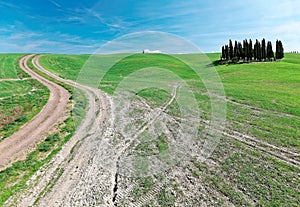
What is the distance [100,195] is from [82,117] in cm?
1219

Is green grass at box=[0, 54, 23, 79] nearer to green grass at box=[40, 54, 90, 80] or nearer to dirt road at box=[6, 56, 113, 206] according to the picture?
green grass at box=[40, 54, 90, 80]

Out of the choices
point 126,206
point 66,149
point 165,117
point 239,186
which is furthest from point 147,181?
point 165,117

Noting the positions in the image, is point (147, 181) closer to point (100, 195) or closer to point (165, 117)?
point (100, 195)

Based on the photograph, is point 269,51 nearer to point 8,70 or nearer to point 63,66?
point 63,66

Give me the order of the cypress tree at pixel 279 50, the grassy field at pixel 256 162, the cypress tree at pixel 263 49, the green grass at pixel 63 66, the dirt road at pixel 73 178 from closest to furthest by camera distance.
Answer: the grassy field at pixel 256 162 < the dirt road at pixel 73 178 < the green grass at pixel 63 66 < the cypress tree at pixel 263 49 < the cypress tree at pixel 279 50

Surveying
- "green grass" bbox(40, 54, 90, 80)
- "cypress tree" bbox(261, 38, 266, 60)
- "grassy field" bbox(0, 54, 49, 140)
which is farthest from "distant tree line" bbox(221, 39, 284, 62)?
"grassy field" bbox(0, 54, 49, 140)

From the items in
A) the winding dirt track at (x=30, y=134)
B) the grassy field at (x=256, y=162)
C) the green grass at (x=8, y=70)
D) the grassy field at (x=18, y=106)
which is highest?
the green grass at (x=8, y=70)

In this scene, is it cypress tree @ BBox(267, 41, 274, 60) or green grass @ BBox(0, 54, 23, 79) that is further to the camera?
cypress tree @ BBox(267, 41, 274, 60)

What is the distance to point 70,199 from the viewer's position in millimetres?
9484

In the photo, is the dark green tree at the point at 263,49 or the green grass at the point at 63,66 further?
the dark green tree at the point at 263,49

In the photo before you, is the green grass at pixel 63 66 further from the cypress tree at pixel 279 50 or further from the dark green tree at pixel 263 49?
the cypress tree at pixel 279 50

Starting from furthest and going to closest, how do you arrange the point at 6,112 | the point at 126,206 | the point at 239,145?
1. the point at 6,112
2. the point at 239,145
3. the point at 126,206

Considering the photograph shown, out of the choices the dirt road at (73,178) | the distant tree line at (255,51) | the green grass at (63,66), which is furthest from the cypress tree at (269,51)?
the dirt road at (73,178)

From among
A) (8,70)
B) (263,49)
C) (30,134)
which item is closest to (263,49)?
(263,49)
